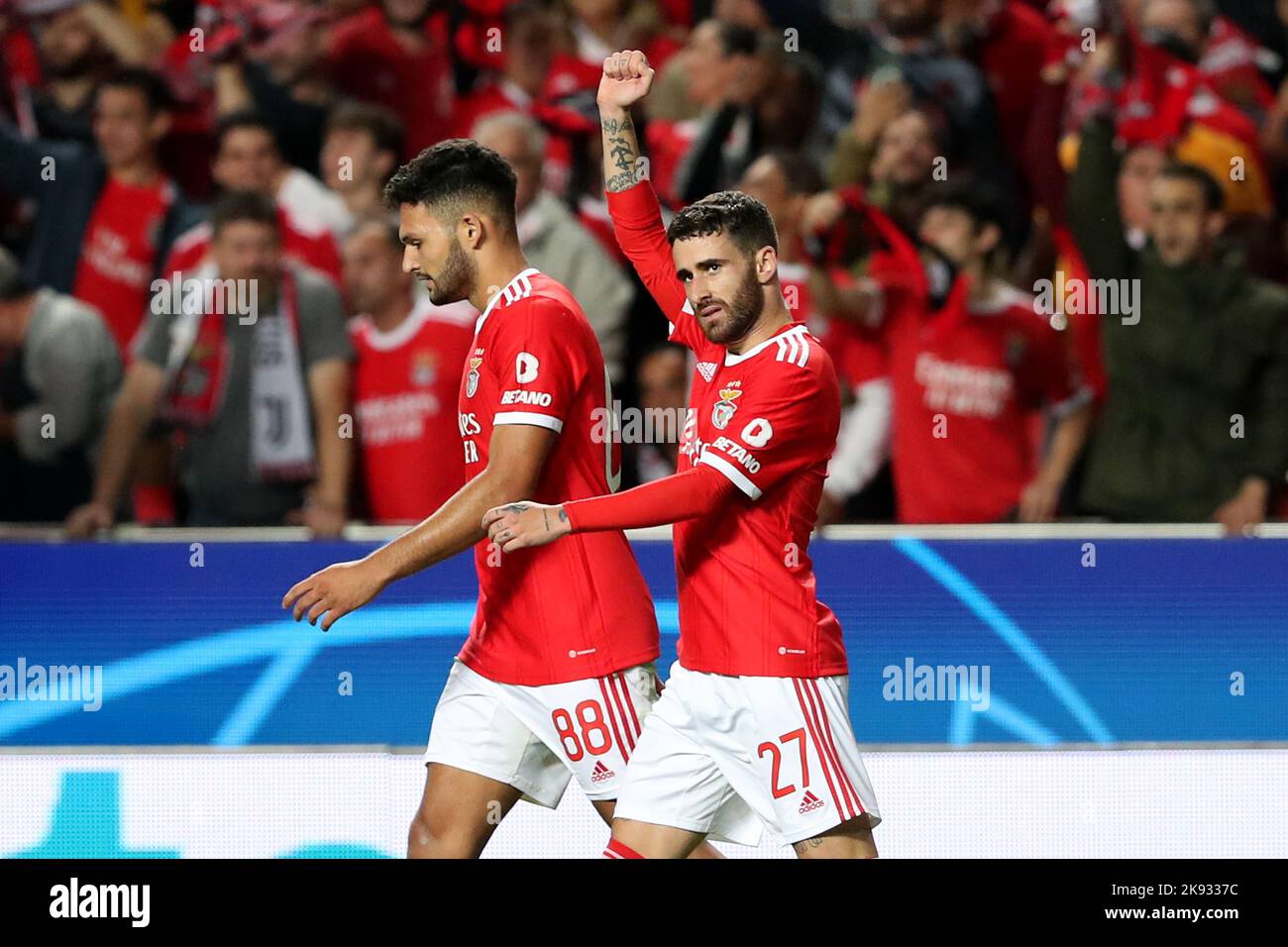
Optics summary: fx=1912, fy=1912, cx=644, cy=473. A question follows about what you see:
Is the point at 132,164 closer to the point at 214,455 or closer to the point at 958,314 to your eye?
the point at 214,455

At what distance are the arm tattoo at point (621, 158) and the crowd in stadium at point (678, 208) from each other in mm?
2158

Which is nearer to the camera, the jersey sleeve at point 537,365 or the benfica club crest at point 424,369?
the jersey sleeve at point 537,365

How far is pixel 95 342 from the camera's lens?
20.4 feet

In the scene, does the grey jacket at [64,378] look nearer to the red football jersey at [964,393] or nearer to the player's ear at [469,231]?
the red football jersey at [964,393]

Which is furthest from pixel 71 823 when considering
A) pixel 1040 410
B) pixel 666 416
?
pixel 1040 410

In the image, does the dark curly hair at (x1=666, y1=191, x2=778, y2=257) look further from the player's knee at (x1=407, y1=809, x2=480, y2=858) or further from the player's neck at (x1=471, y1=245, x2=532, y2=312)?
the player's knee at (x1=407, y1=809, x2=480, y2=858)

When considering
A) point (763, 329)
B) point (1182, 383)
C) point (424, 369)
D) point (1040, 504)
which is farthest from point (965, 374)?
point (763, 329)

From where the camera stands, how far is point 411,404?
6094 mm

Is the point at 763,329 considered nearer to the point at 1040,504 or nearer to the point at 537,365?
the point at 537,365

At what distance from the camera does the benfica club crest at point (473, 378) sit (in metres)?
3.63

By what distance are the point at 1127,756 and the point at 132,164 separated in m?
3.72

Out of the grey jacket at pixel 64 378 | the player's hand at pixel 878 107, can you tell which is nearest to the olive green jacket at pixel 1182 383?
the player's hand at pixel 878 107

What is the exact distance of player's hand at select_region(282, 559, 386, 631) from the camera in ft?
10.9

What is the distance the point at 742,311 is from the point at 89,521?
332 cm
